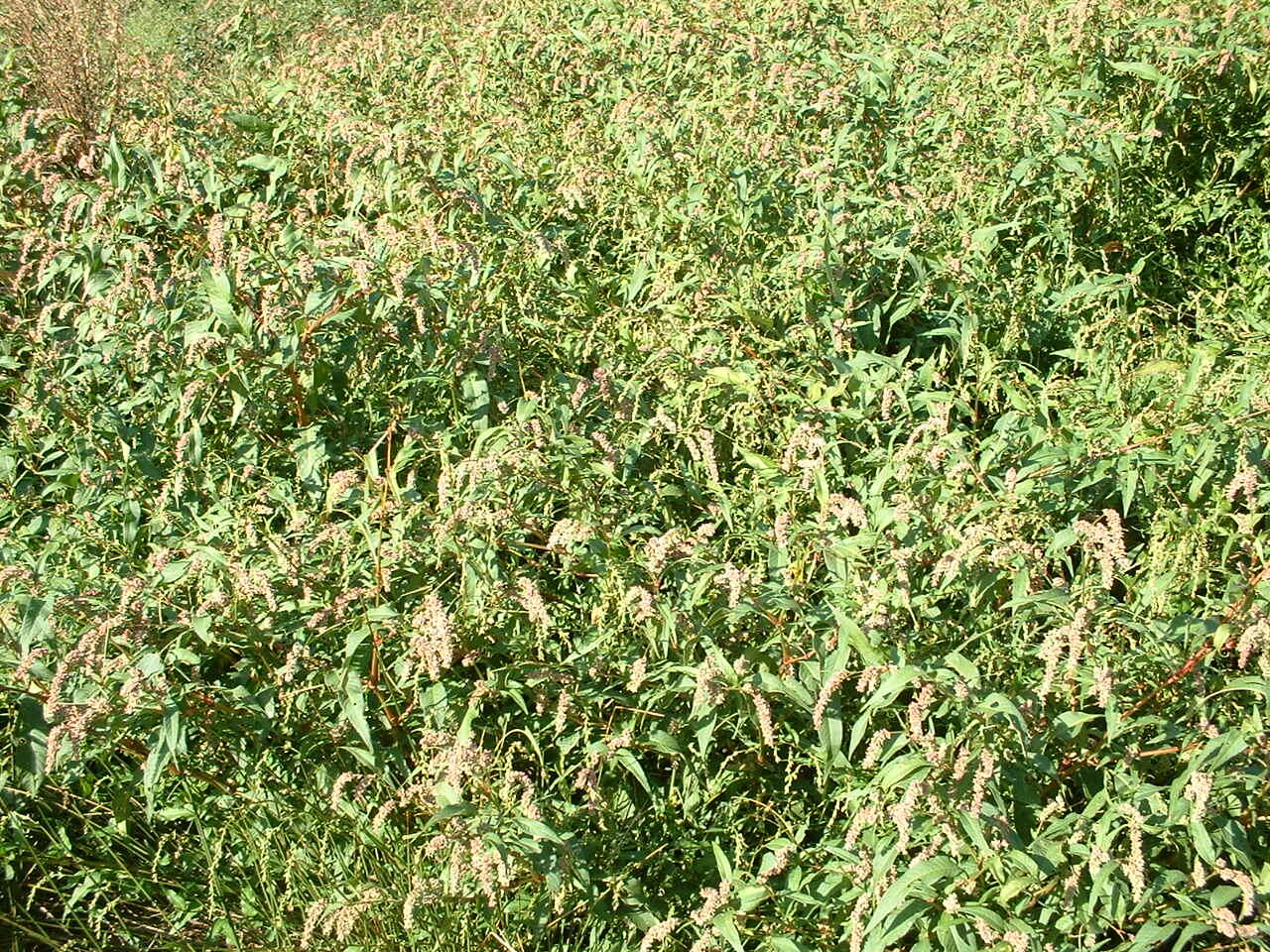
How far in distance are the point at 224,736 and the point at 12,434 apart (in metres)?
1.29

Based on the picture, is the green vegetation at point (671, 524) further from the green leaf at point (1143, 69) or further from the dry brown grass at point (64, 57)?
Result: the dry brown grass at point (64, 57)

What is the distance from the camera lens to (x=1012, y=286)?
3.85 meters

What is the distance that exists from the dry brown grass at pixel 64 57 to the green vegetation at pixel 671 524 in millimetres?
1157

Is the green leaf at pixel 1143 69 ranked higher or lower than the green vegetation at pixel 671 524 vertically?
higher

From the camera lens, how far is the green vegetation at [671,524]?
8.21 ft

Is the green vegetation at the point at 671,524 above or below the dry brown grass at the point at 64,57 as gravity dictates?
below

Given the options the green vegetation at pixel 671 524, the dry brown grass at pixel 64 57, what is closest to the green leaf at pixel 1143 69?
the green vegetation at pixel 671 524

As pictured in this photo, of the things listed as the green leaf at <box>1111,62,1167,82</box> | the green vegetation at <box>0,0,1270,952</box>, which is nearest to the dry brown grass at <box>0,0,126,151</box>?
the green vegetation at <box>0,0,1270,952</box>

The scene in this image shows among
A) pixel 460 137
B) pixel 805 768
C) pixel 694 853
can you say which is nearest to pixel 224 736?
pixel 694 853

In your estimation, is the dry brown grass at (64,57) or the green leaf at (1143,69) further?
the dry brown grass at (64,57)

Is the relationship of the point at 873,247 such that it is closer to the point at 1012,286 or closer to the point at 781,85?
the point at 1012,286

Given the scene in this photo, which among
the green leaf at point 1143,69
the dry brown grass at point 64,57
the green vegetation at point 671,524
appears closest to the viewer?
the green vegetation at point 671,524

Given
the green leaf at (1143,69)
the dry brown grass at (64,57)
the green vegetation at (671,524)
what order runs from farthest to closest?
1. the dry brown grass at (64,57)
2. the green leaf at (1143,69)
3. the green vegetation at (671,524)

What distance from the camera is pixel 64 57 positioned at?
569cm
